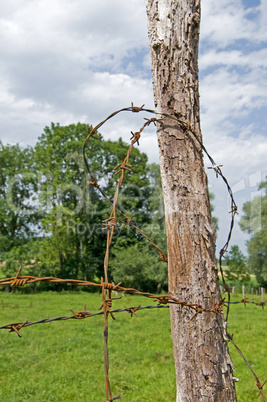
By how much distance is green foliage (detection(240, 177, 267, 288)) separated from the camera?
34744mm

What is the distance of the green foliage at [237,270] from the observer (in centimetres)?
4400

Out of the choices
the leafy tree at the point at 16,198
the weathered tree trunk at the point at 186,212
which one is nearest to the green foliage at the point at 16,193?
the leafy tree at the point at 16,198

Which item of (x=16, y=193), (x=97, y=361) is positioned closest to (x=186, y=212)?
(x=97, y=361)

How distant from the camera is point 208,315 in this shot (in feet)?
6.97

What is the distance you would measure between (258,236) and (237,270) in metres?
11.4

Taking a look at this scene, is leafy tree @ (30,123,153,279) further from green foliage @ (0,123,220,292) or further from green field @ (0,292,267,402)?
green field @ (0,292,267,402)

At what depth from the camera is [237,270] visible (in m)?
45.3

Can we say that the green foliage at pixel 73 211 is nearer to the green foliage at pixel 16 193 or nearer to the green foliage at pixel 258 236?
the green foliage at pixel 16 193

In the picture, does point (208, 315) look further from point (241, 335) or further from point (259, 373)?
point (241, 335)

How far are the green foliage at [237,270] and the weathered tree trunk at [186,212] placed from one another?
4291cm

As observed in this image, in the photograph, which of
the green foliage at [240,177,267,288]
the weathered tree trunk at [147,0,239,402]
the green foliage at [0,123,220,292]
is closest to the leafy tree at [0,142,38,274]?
the green foliage at [0,123,220,292]

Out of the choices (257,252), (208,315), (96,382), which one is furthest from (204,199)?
(257,252)

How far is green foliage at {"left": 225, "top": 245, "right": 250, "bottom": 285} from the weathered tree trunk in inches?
1689

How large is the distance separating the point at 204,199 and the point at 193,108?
0.59 meters
